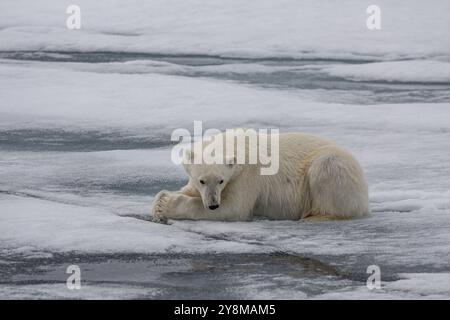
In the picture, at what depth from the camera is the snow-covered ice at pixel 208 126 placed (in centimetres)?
443

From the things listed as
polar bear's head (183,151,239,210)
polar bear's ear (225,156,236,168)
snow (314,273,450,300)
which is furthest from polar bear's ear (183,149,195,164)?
snow (314,273,450,300)

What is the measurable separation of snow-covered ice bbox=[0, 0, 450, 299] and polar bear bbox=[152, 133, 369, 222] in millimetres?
113

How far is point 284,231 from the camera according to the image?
17.0 feet

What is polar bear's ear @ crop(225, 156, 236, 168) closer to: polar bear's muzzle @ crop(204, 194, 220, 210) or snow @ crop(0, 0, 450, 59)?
polar bear's muzzle @ crop(204, 194, 220, 210)

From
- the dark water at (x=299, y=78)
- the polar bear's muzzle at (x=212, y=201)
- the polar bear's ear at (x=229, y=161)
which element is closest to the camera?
the polar bear's muzzle at (x=212, y=201)

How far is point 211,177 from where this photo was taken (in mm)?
5156

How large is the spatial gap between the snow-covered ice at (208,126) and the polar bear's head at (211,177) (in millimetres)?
171

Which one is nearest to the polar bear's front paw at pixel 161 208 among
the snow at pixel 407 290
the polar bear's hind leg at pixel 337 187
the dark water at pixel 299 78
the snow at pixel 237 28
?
the polar bear's hind leg at pixel 337 187

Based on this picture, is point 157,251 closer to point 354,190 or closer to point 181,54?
point 354,190

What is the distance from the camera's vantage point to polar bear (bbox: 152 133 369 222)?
209 inches

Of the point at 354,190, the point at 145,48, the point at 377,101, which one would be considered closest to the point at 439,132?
the point at 377,101

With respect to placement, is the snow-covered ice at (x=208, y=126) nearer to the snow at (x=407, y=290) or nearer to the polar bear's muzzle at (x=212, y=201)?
the snow at (x=407, y=290)

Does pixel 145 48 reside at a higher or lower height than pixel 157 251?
higher

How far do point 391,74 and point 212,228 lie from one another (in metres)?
6.26
